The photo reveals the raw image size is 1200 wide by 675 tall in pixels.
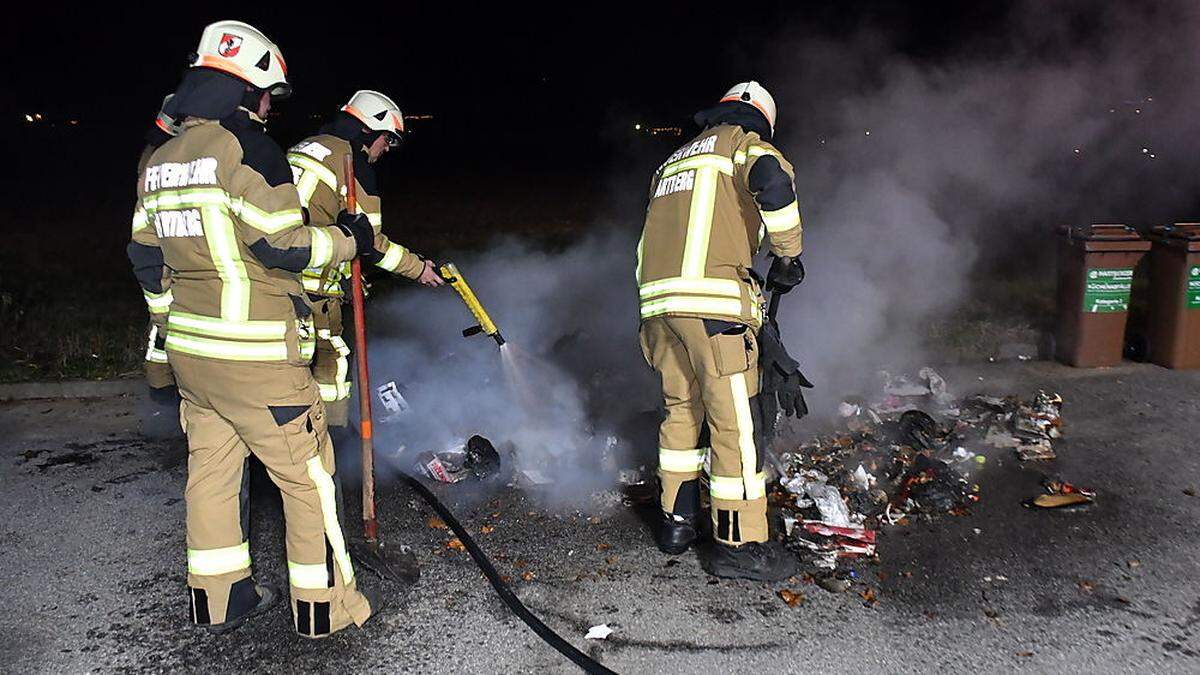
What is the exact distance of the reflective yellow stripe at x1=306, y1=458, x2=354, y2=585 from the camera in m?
3.46

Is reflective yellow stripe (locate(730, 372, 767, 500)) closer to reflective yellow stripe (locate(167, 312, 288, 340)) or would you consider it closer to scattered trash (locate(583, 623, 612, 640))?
scattered trash (locate(583, 623, 612, 640))

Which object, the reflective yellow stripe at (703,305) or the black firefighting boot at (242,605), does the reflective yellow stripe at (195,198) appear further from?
the reflective yellow stripe at (703,305)

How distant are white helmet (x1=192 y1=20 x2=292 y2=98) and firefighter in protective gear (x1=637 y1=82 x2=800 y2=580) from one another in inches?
67.2

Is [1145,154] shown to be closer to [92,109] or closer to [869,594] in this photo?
[869,594]

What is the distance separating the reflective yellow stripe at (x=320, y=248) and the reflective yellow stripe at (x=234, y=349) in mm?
321

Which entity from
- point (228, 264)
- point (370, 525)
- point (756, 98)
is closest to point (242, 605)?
point (370, 525)

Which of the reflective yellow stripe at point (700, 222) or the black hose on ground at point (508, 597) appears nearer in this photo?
the black hose on ground at point (508, 597)

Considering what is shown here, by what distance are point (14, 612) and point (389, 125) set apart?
2.71m

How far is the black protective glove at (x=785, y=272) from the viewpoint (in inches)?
159

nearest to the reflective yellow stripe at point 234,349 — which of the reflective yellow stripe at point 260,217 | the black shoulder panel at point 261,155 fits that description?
the reflective yellow stripe at point 260,217

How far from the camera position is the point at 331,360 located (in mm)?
4906

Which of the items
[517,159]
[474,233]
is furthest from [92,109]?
[474,233]

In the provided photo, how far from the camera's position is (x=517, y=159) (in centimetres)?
2867

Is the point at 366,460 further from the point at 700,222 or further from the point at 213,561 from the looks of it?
the point at 700,222
